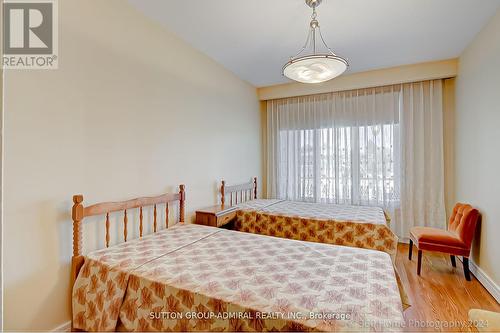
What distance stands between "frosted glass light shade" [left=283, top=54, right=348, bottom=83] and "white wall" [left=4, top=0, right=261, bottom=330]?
136 centimetres

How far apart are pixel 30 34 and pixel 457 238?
4.29 metres

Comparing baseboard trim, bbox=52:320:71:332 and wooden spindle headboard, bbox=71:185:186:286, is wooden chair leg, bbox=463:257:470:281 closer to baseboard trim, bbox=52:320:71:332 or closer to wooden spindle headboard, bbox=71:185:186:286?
wooden spindle headboard, bbox=71:185:186:286

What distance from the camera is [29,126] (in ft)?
5.03

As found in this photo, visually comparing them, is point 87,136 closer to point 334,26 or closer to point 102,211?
point 102,211

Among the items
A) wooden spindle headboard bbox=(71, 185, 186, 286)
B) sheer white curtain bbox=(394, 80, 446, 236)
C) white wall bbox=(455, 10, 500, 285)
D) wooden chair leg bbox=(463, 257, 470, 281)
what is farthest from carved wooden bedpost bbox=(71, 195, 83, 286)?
sheer white curtain bbox=(394, 80, 446, 236)

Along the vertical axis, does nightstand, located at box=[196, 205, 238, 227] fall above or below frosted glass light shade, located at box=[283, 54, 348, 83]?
below

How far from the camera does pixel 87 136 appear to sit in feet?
6.06

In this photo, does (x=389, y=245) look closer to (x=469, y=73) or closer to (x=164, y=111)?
(x=469, y=73)

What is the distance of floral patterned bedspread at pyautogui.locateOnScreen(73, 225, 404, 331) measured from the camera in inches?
43.5

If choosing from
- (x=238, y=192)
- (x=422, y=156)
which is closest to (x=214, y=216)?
(x=238, y=192)

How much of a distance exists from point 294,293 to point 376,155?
3.26m

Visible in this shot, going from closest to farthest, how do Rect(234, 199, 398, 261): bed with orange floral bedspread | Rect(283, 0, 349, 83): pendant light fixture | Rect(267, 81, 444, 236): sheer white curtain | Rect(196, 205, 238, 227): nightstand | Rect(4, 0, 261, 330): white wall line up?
1. Rect(4, 0, 261, 330): white wall
2. Rect(283, 0, 349, 83): pendant light fixture
3. Rect(234, 199, 398, 261): bed with orange floral bedspread
4. Rect(196, 205, 238, 227): nightstand
5. Rect(267, 81, 444, 236): sheer white curtain

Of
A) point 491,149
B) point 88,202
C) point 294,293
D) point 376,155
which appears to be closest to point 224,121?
point 88,202

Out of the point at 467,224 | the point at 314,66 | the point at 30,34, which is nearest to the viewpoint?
the point at 30,34
